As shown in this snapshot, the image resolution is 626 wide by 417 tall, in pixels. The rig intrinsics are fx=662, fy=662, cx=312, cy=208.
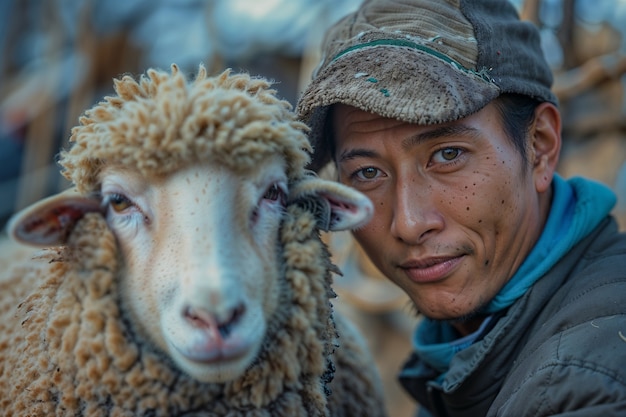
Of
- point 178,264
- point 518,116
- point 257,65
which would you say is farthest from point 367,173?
point 257,65

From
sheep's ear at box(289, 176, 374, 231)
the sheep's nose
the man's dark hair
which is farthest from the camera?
the man's dark hair

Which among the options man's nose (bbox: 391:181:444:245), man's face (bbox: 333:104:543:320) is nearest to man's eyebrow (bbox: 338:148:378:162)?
man's face (bbox: 333:104:543:320)

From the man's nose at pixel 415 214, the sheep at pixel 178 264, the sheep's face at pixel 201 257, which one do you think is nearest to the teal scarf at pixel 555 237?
the man's nose at pixel 415 214

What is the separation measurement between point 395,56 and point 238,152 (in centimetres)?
50

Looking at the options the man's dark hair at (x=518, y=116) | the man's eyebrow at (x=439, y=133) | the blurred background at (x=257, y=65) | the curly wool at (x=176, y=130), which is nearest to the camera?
the curly wool at (x=176, y=130)

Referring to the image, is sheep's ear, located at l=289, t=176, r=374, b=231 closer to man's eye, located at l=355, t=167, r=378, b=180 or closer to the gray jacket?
man's eye, located at l=355, t=167, r=378, b=180

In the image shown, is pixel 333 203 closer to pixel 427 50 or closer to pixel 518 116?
pixel 427 50

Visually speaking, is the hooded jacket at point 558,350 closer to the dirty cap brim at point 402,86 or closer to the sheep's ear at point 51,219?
the dirty cap brim at point 402,86

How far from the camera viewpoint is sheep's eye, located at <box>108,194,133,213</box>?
1.43 m

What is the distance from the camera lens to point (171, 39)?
28.3ft

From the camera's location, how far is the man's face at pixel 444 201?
1.65 m

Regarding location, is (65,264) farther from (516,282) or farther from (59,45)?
(59,45)

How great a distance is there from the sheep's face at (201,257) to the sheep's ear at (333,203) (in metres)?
0.07

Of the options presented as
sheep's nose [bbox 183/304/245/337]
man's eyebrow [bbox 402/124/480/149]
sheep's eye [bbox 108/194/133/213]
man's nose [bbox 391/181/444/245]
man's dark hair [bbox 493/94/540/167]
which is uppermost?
man's dark hair [bbox 493/94/540/167]
